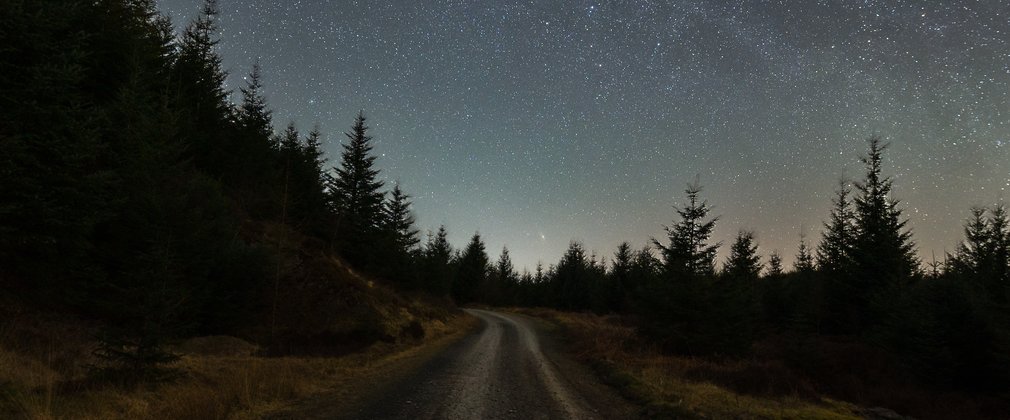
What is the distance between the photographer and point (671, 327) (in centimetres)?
2212

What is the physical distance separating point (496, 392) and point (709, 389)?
19.3ft

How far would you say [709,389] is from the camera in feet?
40.3

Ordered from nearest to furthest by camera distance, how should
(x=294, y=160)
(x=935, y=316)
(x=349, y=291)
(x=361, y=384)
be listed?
(x=361, y=384), (x=935, y=316), (x=349, y=291), (x=294, y=160)

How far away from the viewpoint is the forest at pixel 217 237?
Result: 10.9 meters

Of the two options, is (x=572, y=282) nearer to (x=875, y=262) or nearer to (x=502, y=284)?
(x=502, y=284)

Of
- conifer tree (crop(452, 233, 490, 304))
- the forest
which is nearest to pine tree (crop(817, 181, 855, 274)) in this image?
the forest

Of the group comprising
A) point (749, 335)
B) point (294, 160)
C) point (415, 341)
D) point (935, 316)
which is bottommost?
point (415, 341)

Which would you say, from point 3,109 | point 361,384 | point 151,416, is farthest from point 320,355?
point 3,109

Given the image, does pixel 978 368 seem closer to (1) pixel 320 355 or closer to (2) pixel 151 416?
(1) pixel 320 355

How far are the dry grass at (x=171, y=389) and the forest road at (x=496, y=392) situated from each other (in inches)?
78.9

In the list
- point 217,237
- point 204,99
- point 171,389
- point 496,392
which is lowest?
point 496,392

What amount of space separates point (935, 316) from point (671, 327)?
10.4 metres

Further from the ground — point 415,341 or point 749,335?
point 749,335

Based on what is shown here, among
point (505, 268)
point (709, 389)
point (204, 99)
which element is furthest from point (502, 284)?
point (709, 389)
